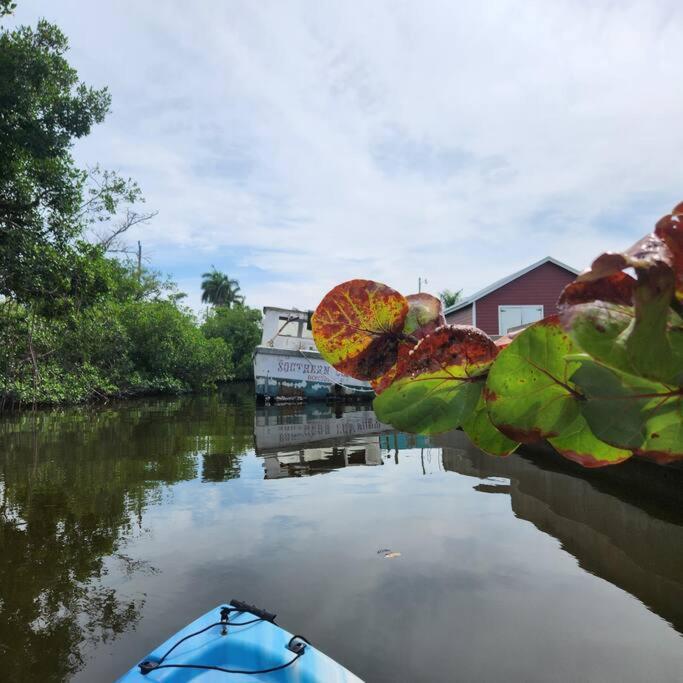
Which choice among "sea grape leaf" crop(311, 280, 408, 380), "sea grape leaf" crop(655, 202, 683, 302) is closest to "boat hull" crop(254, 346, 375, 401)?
"sea grape leaf" crop(311, 280, 408, 380)

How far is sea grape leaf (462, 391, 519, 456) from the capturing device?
0.49 meters

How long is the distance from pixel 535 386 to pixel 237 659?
275 cm

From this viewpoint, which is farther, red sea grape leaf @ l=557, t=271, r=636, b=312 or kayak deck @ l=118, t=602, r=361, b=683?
kayak deck @ l=118, t=602, r=361, b=683

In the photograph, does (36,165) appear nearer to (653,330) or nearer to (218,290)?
(653,330)

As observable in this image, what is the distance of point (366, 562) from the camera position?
5.07 metres

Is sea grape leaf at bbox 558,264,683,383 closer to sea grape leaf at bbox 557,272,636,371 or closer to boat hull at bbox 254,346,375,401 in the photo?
sea grape leaf at bbox 557,272,636,371

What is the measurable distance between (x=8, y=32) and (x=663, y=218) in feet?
57.1

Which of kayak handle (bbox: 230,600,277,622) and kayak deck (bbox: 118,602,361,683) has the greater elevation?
kayak handle (bbox: 230,600,277,622)

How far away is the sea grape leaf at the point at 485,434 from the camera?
1.62ft

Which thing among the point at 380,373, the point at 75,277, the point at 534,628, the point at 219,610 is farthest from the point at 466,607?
the point at 75,277

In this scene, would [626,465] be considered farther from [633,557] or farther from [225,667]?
[225,667]

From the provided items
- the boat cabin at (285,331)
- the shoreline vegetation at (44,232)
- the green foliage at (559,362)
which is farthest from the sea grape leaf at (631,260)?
the boat cabin at (285,331)

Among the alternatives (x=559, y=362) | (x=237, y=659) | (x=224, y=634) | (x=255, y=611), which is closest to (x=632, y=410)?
(x=559, y=362)

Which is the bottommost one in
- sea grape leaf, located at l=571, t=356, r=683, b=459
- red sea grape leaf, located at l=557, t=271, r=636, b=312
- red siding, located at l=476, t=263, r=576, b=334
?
sea grape leaf, located at l=571, t=356, r=683, b=459
